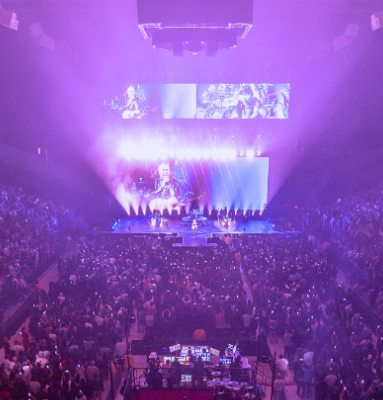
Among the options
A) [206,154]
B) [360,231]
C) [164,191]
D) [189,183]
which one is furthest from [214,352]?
[206,154]

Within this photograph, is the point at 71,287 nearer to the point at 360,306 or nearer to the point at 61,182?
the point at 360,306

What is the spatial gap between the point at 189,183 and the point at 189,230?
13.1ft

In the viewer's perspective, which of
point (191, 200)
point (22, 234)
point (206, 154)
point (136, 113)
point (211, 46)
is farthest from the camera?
point (191, 200)

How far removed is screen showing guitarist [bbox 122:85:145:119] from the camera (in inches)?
874

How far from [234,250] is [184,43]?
30.8 ft

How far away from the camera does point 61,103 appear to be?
20.9 meters

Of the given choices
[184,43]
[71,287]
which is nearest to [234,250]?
[71,287]

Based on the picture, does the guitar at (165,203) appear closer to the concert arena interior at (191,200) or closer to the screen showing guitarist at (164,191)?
the screen showing guitarist at (164,191)

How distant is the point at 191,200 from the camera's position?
79.8 feet

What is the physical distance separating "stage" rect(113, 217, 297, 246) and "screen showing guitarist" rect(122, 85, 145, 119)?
249 inches

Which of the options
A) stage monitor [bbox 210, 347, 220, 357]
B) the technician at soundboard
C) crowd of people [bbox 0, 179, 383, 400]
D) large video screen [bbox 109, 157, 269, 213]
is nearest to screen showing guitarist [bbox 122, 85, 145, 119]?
large video screen [bbox 109, 157, 269, 213]

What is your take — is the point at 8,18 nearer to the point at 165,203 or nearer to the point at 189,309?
the point at 189,309

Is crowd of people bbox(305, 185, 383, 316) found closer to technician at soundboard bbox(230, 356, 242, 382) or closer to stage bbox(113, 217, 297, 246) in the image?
stage bbox(113, 217, 297, 246)

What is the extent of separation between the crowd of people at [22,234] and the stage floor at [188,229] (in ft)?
12.3
